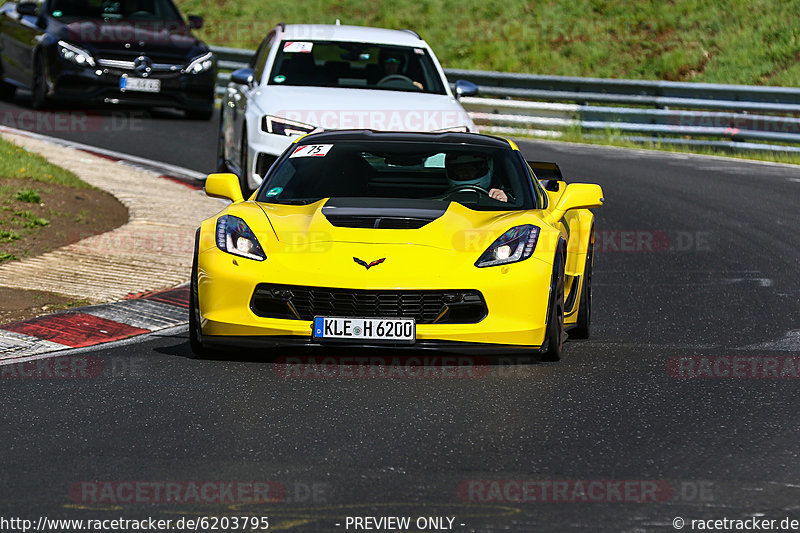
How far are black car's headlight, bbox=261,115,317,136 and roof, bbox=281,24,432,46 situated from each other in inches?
65.5

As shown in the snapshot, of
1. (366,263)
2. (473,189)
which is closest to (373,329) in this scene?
(366,263)

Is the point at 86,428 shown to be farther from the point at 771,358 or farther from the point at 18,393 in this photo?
the point at 771,358

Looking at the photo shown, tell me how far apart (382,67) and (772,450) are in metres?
8.81

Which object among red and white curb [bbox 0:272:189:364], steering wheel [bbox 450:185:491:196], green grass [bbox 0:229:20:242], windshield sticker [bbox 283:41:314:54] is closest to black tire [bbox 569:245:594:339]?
steering wheel [bbox 450:185:491:196]

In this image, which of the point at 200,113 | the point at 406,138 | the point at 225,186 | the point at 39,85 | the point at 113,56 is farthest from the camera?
the point at 200,113

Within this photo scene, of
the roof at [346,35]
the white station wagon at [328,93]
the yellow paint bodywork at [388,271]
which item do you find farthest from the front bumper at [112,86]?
the yellow paint bodywork at [388,271]

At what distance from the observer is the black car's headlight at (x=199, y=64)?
20016 millimetres

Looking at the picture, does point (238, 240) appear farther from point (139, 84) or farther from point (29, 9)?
point (29, 9)

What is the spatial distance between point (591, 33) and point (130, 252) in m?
20.7

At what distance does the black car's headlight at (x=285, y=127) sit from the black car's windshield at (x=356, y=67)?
1.01 metres

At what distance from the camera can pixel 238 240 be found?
7730mm

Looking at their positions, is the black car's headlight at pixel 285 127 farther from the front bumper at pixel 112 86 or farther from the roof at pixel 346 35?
the front bumper at pixel 112 86

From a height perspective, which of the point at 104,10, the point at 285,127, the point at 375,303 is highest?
the point at 375,303

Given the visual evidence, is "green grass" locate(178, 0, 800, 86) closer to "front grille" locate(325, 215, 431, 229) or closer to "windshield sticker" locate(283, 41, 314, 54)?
"windshield sticker" locate(283, 41, 314, 54)
